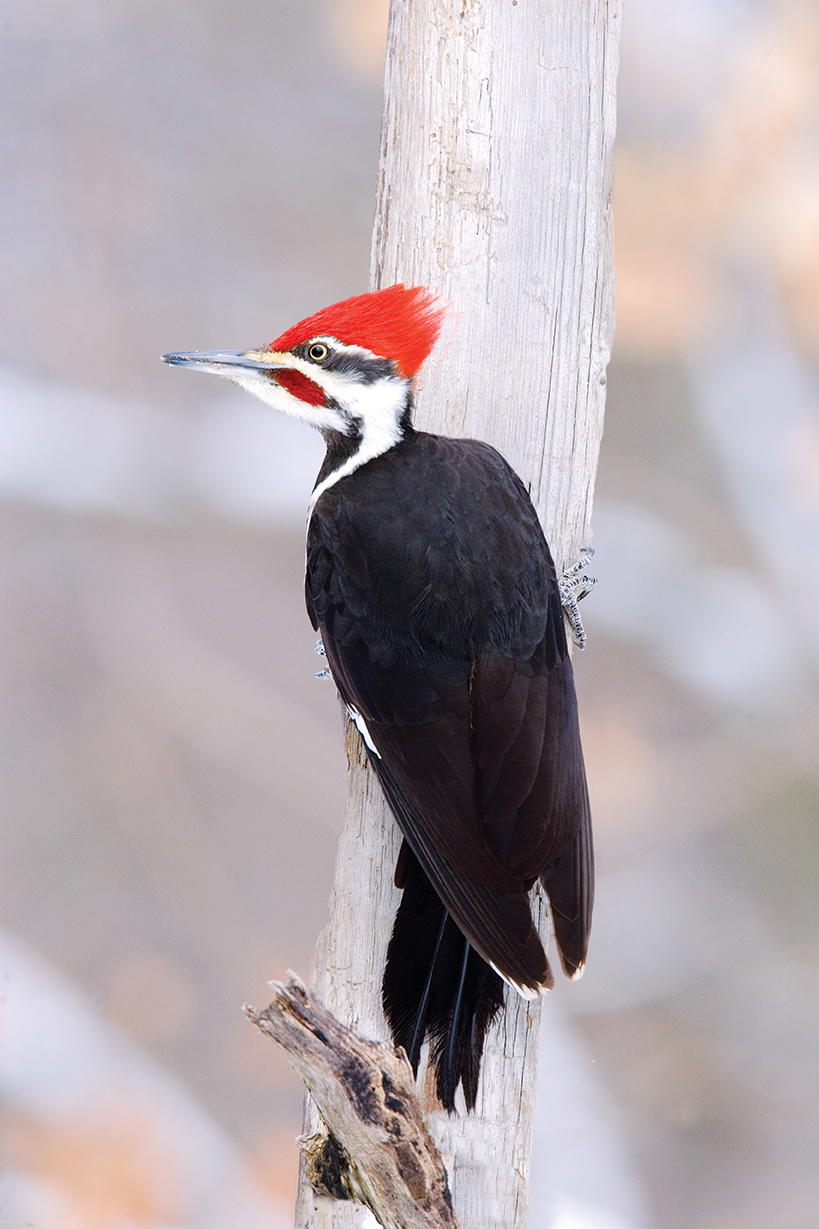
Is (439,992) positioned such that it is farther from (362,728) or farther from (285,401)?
(285,401)

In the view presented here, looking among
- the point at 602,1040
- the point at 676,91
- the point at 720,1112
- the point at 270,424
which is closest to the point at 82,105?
the point at 270,424

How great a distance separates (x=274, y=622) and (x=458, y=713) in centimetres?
167

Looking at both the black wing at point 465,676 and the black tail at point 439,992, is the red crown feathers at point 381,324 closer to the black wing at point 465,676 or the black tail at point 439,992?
the black wing at point 465,676

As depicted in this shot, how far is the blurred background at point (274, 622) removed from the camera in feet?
9.85

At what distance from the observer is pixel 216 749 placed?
307cm

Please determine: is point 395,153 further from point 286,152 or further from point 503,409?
point 286,152

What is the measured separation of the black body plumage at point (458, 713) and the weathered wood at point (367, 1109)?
0.53 feet

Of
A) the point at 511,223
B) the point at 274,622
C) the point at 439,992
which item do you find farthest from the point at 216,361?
the point at 274,622

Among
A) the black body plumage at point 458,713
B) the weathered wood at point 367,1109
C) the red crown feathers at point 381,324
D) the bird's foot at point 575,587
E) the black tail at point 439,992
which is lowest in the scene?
the weathered wood at point 367,1109

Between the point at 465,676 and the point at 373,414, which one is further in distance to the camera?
the point at 373,414

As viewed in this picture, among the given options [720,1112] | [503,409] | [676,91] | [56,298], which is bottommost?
[720,1112]

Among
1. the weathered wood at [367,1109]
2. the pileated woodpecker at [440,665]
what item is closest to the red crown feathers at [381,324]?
the pileated woodpecker at [440,665]

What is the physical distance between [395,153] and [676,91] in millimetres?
1785

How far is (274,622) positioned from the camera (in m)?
3.08
